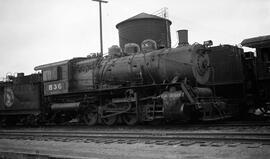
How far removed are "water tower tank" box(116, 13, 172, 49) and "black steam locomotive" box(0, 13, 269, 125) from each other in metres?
11.9

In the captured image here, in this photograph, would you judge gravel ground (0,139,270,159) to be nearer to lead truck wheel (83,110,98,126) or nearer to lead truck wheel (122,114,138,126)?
lead truck wheel (122,114,138,126)

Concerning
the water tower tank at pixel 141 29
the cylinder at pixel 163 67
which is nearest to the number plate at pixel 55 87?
the cylinder at pixel 163 67

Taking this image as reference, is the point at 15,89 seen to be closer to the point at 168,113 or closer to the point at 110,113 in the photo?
the point at 110,113

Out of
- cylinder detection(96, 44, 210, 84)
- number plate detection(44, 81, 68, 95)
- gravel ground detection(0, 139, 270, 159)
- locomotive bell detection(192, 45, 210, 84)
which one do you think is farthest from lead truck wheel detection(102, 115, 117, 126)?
gravel ground detection(0, 139, 270, 159)

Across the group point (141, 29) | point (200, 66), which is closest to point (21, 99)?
point (200, 66)

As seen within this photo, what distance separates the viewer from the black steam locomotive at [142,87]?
12672 millimetres

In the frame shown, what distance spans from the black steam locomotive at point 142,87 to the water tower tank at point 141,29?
1191 cm

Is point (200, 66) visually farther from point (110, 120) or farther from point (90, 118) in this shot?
point (90, 118)

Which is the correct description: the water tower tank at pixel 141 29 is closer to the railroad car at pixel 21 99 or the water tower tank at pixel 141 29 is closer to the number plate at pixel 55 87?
the railroad car at pixel 21 99

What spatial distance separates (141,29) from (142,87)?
16.4 m

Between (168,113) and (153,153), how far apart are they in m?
4.93

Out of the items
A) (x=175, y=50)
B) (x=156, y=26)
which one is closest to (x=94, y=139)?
(x=175, y=50)

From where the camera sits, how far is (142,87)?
13477 millimetres

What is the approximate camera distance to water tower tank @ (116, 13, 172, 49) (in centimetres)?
2914
